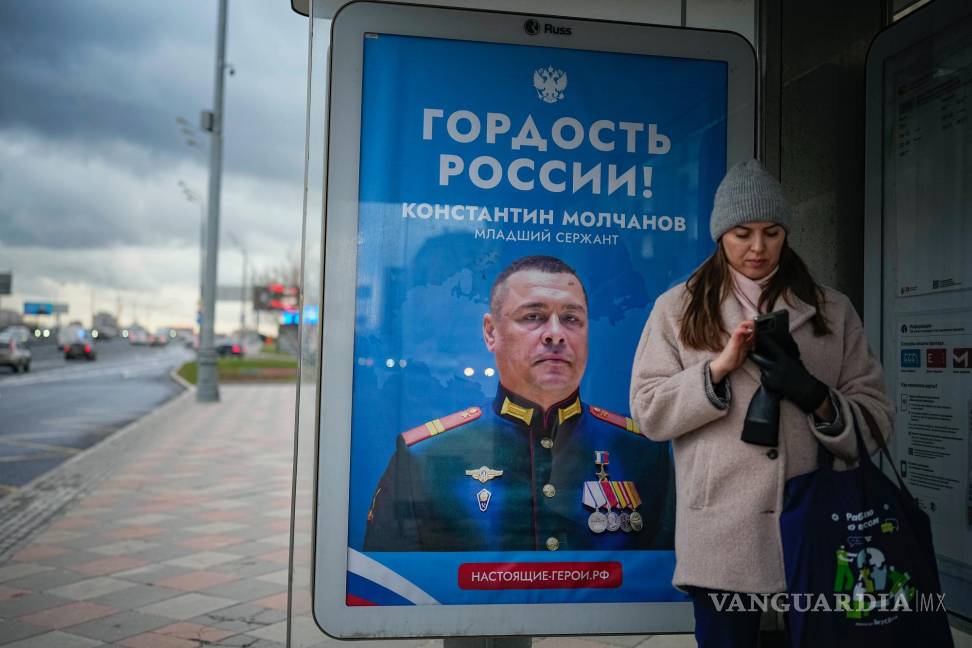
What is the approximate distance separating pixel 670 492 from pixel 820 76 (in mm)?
1568

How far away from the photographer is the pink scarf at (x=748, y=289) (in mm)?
2168

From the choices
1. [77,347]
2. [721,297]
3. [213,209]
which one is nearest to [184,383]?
[213,209]

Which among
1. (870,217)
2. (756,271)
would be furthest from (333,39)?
(870,217)

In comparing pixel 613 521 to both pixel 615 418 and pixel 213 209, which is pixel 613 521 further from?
pixel 213 209

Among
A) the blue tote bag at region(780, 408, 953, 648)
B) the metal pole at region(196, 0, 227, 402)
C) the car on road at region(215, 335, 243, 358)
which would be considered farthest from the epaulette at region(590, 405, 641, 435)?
the car on road at region(215, 335, 243, 358)

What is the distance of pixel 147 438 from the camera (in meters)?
13.0

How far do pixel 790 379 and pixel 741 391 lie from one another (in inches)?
5.8

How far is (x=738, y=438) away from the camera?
2064 mm

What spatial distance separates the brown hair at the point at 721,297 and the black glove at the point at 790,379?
0.16m

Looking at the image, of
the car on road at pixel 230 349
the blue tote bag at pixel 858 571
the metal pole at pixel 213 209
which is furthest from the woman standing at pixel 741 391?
the car on road at pixel 230 349

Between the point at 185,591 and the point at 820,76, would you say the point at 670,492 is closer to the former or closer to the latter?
the point at 820,76

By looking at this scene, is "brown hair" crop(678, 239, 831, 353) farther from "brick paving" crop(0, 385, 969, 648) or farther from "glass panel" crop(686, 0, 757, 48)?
"brick paving" crop(0, 385, 969, 648)

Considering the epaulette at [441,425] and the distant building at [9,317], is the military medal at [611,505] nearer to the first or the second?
the epaulette at [441,425]

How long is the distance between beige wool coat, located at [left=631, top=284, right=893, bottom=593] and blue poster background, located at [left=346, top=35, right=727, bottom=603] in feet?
1.29
